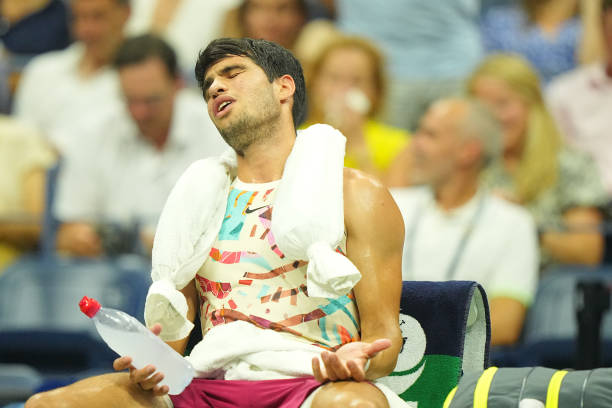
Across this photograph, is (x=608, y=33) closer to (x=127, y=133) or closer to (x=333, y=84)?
(x=333, y=84)

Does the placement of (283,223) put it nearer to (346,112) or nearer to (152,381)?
(152,381)

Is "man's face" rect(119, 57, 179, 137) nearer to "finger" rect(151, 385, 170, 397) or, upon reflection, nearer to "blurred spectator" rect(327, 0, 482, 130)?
"blurred spectator" rect(327, 0, 482, 130)

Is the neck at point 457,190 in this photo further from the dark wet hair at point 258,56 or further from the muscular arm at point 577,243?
the dark wet hair at point 258,56

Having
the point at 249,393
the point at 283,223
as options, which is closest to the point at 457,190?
the point at 283,223

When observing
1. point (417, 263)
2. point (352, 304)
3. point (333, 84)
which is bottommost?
point (417, 263)

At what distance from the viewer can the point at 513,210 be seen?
181 inches

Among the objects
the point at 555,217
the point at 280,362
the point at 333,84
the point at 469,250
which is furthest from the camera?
the point at 333,84

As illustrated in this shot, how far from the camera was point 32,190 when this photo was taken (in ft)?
17.6

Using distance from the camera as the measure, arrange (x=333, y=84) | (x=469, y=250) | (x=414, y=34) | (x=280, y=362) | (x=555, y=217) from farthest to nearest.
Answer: (x=414, y=34)
(x=333, y=84)
(x=555, y=217)
(x=469, y=250)
(x=280, y=362)

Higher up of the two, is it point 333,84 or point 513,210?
point 333,84

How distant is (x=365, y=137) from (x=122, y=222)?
1.20m

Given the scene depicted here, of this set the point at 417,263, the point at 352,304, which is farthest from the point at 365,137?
the point at 352,304

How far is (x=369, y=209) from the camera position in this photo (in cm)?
258

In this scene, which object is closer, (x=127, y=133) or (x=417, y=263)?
(x=417, y=263)
